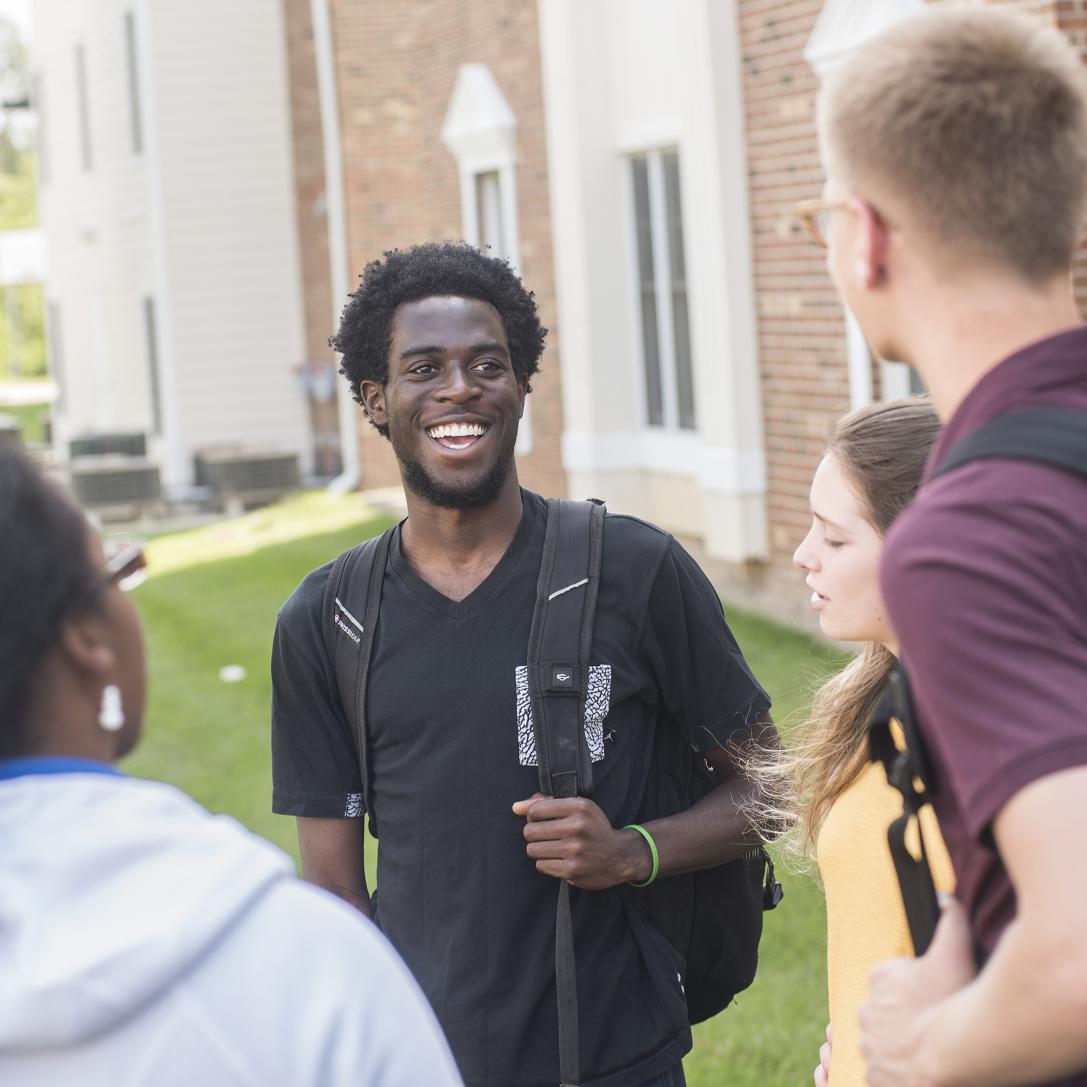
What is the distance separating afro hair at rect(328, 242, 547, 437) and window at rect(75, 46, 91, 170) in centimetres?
2748

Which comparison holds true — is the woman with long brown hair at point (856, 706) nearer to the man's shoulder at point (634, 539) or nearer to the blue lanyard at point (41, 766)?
the man's shoulder at point (634, 539)

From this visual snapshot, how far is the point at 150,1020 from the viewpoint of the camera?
1530mm

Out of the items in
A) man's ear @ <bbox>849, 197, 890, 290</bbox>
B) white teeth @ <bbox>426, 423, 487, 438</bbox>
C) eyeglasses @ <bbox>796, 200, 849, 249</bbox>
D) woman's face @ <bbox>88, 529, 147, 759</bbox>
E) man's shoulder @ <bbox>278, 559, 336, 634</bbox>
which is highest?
eyeglasses @ <bbox>796, 200, 849, 249</bbox>

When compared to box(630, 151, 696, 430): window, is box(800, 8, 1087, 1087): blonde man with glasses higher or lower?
lower

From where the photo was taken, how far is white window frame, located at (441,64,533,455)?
51.9ft

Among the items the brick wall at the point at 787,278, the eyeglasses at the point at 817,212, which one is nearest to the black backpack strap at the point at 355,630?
the eyeglasses at the point at 817,212

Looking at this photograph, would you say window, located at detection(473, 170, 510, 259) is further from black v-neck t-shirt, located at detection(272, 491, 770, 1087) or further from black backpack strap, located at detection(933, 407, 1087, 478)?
black backpack strap, located at detection(933, 407, 1087, 478)

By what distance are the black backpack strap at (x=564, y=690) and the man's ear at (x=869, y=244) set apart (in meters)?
1.47

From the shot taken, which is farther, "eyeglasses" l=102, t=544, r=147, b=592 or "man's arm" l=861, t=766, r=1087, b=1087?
"eyeglasses" l=102, t=544, r=147, b=592

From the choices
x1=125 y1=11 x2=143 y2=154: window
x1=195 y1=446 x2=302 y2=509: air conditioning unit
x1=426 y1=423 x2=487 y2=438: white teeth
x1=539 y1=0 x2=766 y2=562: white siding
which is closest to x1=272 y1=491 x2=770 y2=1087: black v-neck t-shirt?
x1=426 y1=423 x2=487 y2=438: white teeth

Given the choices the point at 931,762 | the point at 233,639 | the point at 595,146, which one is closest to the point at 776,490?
the point at 595,146

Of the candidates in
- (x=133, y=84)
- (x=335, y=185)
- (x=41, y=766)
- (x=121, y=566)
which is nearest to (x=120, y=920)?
(x=41, y=766)

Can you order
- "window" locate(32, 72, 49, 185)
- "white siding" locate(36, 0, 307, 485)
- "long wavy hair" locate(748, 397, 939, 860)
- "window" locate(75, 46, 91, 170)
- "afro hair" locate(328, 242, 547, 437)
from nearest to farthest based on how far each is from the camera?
"long wavy hair" locate(748, 397, 939, 860), "afro hair" locate(328, 242, 547, 437), "white siding" locate(36, 0, 307, 485), "window" locate(75, 46, 91, 170), "window" locate(32, 72, 49, 185)

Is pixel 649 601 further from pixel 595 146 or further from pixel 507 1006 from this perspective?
pixel 595 146
